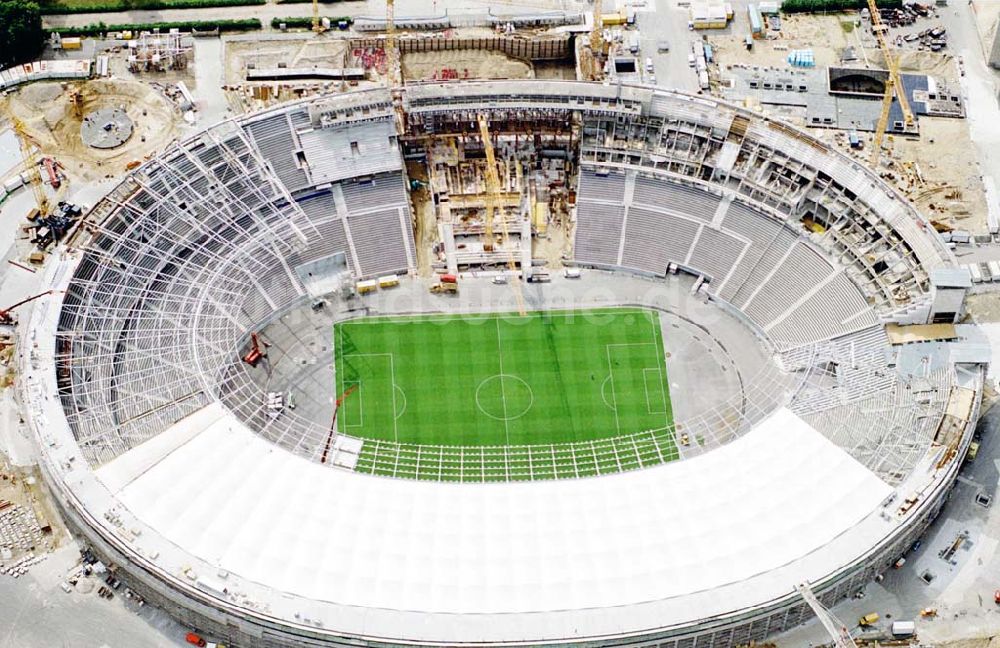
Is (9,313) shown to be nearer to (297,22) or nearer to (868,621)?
(297,22)

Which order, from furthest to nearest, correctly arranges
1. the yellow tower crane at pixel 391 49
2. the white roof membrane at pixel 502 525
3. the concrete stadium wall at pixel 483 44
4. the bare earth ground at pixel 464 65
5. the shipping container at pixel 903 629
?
the concrete stadium wall at pixel 483 44, the bare earth ground at pixel 464 65, the yellow tower crane at pixel 391 49, the shipping container at pixel 903 629, the white roof membrane at pixel 502 525

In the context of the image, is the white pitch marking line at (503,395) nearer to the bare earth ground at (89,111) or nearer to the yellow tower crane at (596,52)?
the yellow tower crane at (596,52)

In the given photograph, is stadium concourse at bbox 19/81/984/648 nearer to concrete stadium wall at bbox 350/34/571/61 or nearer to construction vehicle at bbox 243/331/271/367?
construction vehicle at bbox 243/331/271/367

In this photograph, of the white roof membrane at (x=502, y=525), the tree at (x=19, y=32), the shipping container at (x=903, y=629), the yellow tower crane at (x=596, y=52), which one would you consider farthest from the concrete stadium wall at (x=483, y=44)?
the shipping container at (x=903, y=629)

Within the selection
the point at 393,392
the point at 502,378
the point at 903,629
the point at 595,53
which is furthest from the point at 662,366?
the point at 595,53

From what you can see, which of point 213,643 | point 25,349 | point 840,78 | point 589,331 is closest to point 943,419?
point 589,331

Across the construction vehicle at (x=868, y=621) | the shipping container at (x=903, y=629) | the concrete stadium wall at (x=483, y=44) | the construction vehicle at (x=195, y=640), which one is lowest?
the shipping container at (x=903, y=629)
